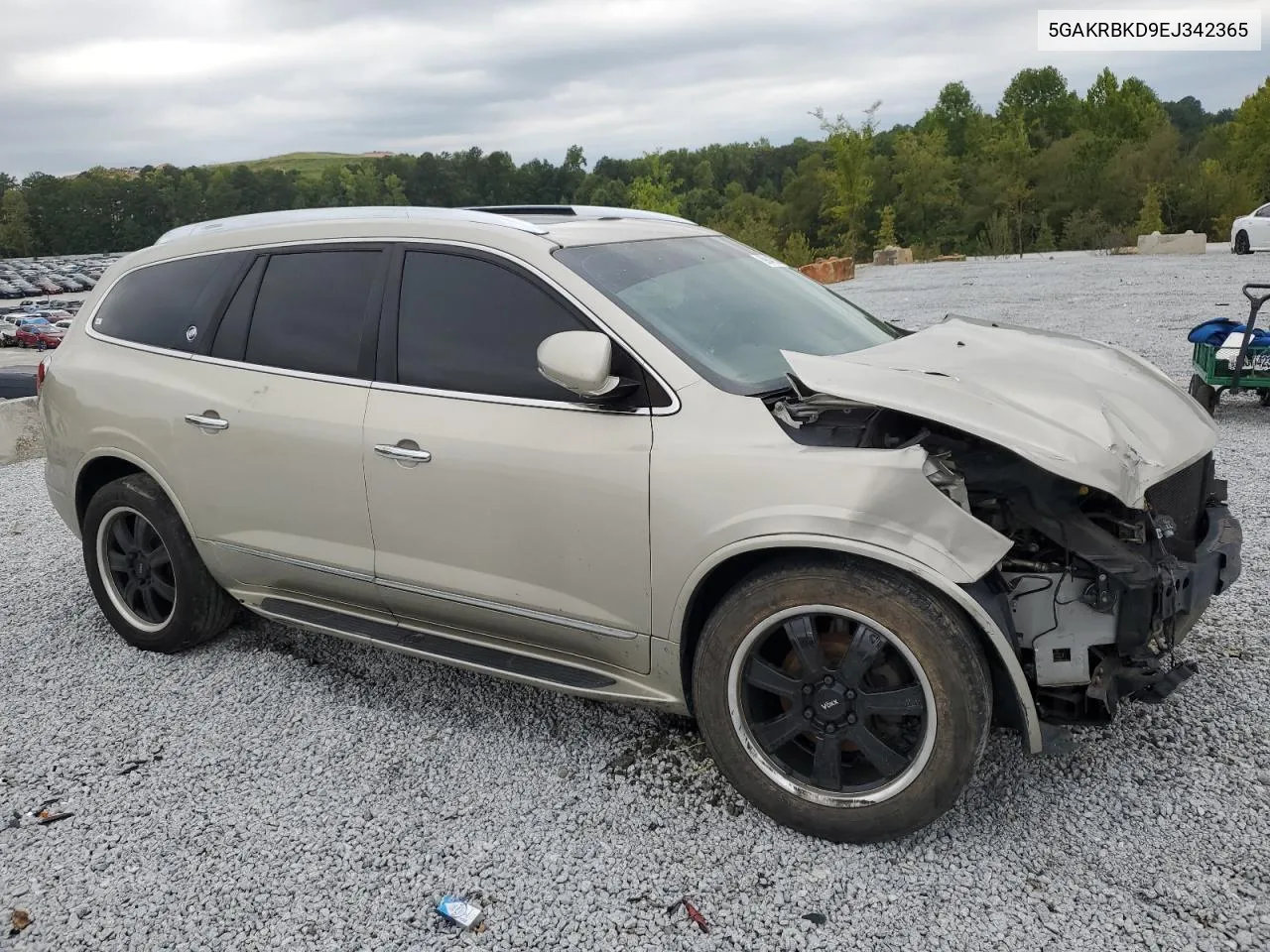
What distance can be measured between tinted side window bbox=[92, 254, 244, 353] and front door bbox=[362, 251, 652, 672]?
3.43ft

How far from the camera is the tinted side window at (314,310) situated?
3.66 meters

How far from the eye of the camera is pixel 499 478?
3.21 meters

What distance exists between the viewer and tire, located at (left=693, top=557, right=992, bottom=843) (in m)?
2.65

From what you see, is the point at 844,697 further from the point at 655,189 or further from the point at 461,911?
the point at 655,189

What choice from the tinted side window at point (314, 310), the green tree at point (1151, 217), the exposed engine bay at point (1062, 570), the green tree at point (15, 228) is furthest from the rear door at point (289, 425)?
the green tree at point (15, 228)

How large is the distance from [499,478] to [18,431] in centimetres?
882

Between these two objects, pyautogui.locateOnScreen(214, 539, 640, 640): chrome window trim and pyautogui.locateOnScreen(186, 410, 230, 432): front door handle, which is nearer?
pyautogui.locateOnScreen(214, 539, 640, 640): chrome window trim

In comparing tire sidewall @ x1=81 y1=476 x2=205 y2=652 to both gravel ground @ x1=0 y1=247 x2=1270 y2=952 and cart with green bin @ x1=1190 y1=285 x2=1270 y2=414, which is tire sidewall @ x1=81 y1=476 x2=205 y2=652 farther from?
cart with green bin @ x1=1190 y1=285 x2=1270 y2=414

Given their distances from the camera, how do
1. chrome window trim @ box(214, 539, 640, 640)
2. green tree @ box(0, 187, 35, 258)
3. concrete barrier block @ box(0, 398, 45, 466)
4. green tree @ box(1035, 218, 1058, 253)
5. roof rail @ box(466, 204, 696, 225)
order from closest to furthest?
chrome window trim @ box(214, 539, 640, 640), roof rail @ box(466, 204, 696, 225), concrete barrier block @ box(0, 398, 45, 466), green tree @ box(1035, 218, 1058, 253), green tree @ box(0, 187, 35, 258)

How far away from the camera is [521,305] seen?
3320 mm

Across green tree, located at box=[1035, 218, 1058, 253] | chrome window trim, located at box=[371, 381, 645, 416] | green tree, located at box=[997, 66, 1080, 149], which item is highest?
green tree, located at box=[997, 66, 1080, 149]

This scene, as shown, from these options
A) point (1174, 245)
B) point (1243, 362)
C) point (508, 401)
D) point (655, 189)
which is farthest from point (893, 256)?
point (508, 401)

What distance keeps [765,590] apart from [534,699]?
1.42 meters

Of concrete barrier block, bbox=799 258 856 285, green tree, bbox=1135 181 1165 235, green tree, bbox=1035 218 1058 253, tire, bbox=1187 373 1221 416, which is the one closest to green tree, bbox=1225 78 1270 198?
green tree, bbox=1035 218 1058 253
